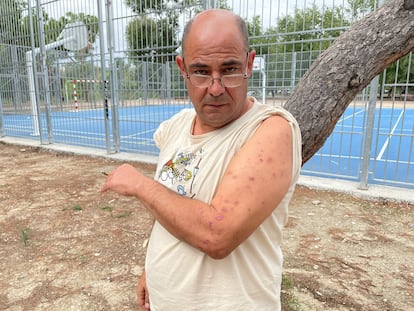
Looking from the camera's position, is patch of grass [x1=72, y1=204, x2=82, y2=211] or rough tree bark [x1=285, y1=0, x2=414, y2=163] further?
patch of grass [x1=72, y1=204, x2=82, y2=211]

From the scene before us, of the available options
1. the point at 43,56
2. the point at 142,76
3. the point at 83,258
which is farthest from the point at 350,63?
the point at 43,56

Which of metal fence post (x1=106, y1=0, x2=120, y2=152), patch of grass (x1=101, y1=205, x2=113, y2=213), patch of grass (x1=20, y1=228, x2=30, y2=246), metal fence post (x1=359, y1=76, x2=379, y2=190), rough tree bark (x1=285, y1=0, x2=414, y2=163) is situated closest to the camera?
rough tree bark (x1=285, y1=0, x2=414, y2=163)

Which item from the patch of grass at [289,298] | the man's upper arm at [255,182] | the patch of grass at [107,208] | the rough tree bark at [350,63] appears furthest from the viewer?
the patch of grass at [107,208]

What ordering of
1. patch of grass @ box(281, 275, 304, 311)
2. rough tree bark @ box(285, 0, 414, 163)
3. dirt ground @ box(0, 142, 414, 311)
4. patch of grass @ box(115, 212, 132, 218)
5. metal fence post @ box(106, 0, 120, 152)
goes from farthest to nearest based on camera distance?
1. metal fence post @ box(106, 0, 120, 152)
2. patch of grass @ box(115, 212, 132, 218)
3. dirt ground @ box(0, 142, 414, 311)
4. patch of grass @ box(281, 275, 304, 311)
5. rough tree bark @ box(285, 0, 414, 163)

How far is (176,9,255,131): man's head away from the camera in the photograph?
1052mm

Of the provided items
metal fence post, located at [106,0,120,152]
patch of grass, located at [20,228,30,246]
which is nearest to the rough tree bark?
patch of grass, located at [20,228,30,246]

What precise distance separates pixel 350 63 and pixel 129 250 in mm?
2753

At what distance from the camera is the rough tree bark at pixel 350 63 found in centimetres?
176

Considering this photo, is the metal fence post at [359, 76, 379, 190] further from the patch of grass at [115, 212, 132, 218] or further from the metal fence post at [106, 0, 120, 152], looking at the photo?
the metal fence post at [106, 0, 120, 152]

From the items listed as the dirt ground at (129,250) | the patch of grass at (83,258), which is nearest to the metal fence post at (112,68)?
the dirt ground at (129,250)

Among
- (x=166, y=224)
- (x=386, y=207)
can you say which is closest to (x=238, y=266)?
(x=166, y=224)

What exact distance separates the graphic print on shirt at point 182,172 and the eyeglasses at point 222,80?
230 mm

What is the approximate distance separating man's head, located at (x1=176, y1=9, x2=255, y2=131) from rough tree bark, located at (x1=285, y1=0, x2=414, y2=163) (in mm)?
775

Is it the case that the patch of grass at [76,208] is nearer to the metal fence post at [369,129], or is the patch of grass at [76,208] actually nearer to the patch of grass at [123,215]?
the patch of grass at [123,215]
